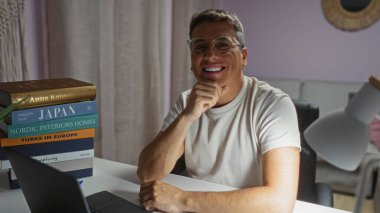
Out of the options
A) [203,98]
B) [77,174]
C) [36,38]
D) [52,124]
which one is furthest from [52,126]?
[36,38]

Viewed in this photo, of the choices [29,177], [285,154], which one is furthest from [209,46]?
[29,177]

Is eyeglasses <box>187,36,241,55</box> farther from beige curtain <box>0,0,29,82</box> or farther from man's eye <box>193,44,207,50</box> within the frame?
beige curtain <box>0,0,29,82</box>

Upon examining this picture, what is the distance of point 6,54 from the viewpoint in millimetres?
1481

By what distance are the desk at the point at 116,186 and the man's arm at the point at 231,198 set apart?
0.06 meters

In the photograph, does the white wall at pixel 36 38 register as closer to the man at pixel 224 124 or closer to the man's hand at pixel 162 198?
the man at pixel 224 124

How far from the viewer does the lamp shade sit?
1.52ft

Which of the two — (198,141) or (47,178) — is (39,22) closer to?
(198,141)

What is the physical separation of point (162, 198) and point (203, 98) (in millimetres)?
415

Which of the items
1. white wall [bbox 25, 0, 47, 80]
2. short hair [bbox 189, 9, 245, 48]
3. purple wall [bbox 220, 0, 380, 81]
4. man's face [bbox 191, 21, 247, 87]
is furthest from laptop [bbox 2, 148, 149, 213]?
purple wall [bbox 220, 0, 380, 81]

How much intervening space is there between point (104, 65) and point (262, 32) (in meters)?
2.01

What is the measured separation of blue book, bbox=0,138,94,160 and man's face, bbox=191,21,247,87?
0.50m

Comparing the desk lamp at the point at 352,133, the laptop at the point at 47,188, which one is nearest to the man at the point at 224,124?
the laptop at the point at 47,188

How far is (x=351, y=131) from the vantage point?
0.50 m

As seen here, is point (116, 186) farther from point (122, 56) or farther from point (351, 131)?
point (122, 56)
